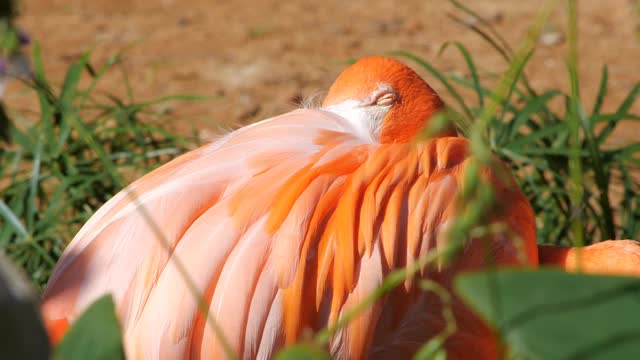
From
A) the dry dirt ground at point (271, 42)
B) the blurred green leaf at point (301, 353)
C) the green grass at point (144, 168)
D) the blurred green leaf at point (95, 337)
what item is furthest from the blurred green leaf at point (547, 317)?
the dry dirt ground at point (271, 42)

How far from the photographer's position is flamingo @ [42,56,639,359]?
150cm

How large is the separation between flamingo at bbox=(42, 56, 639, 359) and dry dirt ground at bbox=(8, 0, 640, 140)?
82.9 inches

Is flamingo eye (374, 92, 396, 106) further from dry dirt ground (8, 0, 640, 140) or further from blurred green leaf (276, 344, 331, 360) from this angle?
dry dirt ground (8, 0, 640, 140)

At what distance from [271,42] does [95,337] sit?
4.12m

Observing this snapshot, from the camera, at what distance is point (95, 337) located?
646 mm

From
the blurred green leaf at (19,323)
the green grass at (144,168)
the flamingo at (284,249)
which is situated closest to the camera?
the blurred green leaf at (19,323)

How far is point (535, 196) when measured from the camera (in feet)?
7.88

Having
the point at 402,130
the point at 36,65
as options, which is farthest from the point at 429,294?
the point at 36,65

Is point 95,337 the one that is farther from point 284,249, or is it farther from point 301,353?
point 284,249

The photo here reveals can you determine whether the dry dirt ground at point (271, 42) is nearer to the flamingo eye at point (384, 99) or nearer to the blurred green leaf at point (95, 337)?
the flamingo eye at point (384, 99)

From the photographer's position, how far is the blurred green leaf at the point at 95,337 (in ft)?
2.09

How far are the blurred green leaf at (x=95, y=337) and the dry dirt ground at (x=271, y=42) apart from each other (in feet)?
10.2

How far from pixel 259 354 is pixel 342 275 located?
173 mm

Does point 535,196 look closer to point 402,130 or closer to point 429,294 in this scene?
point 402,130
